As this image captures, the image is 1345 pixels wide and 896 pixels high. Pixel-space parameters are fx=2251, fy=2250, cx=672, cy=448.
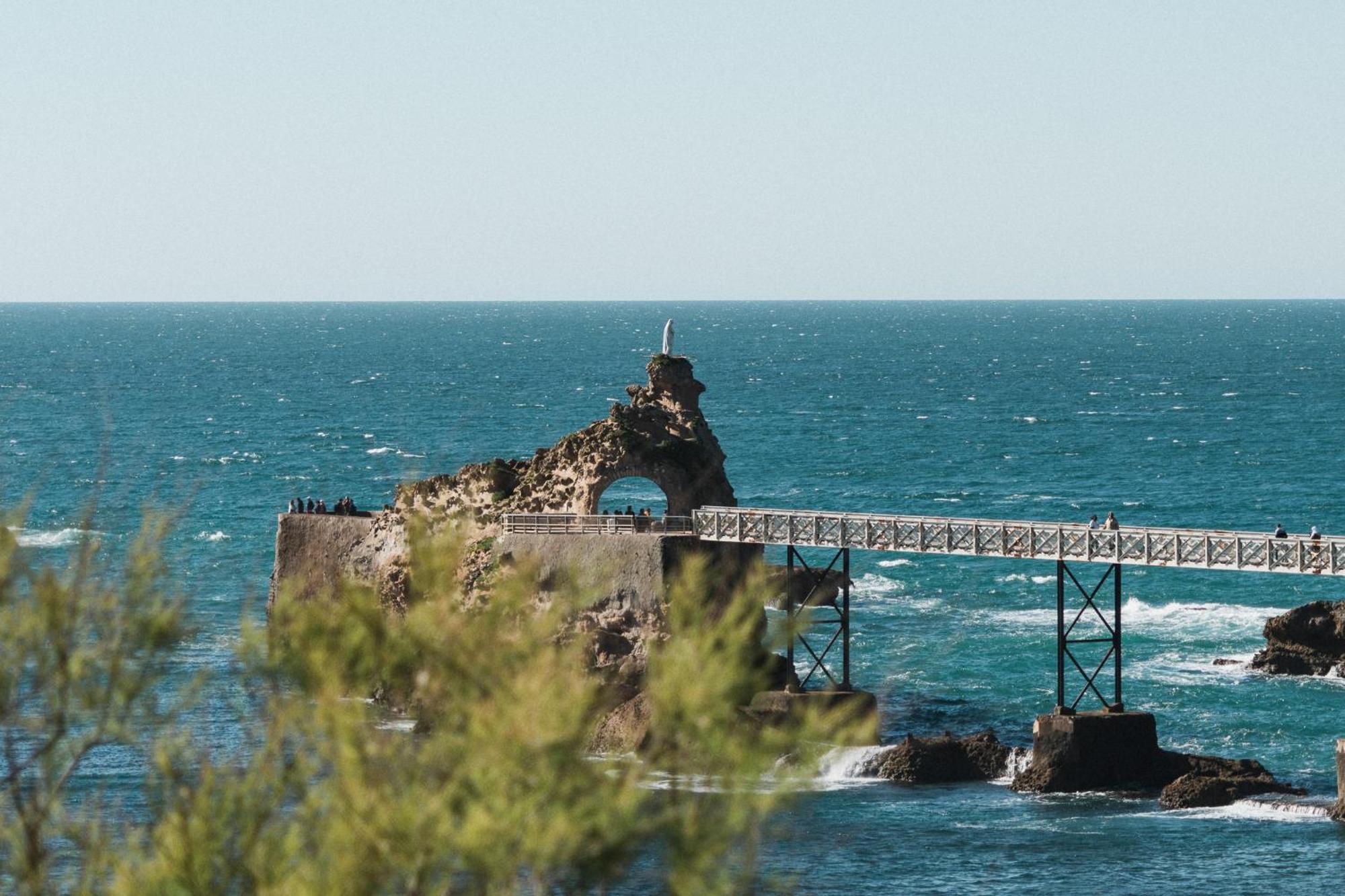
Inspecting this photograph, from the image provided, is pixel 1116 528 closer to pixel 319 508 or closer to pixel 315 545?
pixel 315 545

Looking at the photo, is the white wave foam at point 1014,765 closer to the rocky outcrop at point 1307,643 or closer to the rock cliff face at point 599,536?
the rock cliff face at point 599,536

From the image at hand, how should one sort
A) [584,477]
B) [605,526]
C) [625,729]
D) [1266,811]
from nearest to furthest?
1. [1266,811]
2. [625,729]
3. [605,526]
4. [584,477]

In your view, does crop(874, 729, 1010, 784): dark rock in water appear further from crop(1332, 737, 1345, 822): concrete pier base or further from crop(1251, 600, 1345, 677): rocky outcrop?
crop(1251, 600, 1345, 677): rocky outcrop

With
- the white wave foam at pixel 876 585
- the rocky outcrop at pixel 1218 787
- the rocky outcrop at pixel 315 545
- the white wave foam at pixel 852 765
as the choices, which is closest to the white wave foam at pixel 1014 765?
the white wave foam at pixel 852 765

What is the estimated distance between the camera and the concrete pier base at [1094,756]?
49.1m

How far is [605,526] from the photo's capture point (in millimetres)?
57625

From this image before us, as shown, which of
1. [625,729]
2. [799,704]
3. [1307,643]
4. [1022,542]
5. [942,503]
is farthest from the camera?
[942,503]

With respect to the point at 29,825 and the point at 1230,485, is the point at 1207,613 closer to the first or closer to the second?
→ the point at 1230,485

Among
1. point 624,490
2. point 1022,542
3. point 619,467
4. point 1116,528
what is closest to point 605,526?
point 619,467

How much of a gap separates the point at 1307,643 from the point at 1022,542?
49.9 feet

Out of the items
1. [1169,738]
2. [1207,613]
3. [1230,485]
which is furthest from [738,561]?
[1230,485]

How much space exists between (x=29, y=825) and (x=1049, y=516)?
8729cm

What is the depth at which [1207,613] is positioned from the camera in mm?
74875

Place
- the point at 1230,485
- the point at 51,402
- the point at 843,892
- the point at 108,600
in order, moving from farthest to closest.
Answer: the point at 51,402, the point at 1230,485, the point at 843,892, the point at 108,600
